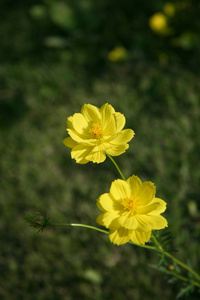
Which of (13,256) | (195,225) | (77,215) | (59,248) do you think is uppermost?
(195,225)

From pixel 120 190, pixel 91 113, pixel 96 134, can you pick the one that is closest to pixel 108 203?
pixel 120 190

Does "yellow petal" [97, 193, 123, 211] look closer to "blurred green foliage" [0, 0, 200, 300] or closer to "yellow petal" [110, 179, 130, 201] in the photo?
"yellow petal" [110, 179, 130, 201]

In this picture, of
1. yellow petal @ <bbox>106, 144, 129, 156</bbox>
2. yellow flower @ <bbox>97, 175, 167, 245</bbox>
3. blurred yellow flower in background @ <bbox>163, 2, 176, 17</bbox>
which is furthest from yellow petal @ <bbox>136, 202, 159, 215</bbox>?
blurred yellow flower in background @ <bbox>163, 2, 176, 17</bbox>

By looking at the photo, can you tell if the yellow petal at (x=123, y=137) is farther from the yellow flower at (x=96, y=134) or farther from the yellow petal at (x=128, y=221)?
the yellow petal at (x=128, y=221)

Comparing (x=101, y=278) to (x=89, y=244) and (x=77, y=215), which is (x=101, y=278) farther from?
(x=77, y=215)

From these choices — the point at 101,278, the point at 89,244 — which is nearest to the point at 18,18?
the point at 89,244

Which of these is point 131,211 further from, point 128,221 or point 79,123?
point 79,123

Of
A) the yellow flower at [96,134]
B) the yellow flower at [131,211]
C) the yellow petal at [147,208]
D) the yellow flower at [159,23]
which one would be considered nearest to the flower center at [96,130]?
the yellow flower at [96,134]

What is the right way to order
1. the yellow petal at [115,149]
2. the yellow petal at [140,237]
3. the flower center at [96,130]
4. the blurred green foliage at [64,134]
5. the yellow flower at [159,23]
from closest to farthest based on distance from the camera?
the yellow petal at [140,237] → the yellow petal at [115,149] → the flower center at [96,130] → the blurred green foliage at [64,134] → the yellow flower at [159,23]
